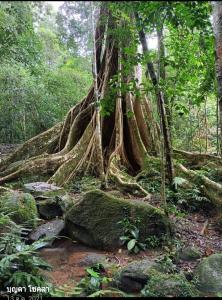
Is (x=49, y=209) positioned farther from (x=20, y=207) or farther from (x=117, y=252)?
(x=117, y=252)

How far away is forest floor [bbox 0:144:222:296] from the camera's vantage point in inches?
174

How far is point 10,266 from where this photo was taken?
3.64m

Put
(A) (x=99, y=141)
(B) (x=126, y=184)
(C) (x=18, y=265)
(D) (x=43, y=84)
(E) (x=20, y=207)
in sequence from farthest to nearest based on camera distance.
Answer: (D) (x=43, y=84), (A) (x=99, y=141), (B) (x=126, y=184), (E) (x=20, y=207), (C) (x=18, y=265)

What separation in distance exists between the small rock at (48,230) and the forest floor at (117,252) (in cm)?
15

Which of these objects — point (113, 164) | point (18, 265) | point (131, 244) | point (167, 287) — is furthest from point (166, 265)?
point (113, 164)

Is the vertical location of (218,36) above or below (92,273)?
above

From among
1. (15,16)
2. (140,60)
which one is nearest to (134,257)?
(140,60)

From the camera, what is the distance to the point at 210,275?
408 centimetres

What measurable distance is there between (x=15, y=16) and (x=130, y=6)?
720 centimetres

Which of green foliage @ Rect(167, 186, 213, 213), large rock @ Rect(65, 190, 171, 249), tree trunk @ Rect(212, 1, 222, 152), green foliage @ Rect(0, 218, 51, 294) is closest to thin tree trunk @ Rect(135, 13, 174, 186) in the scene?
green foliage @ Rect(167, 186, 213, 213)

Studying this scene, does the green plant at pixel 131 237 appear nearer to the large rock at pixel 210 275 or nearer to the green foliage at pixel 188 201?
the large rock at pixel 210 275

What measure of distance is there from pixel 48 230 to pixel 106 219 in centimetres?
95

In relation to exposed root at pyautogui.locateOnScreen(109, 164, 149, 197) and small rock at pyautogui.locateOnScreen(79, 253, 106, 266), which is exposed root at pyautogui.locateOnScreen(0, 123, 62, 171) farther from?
small rock at pyautogui.locateOnScreen(79, 253, 106, 266)

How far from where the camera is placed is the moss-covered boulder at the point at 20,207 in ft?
17.7
